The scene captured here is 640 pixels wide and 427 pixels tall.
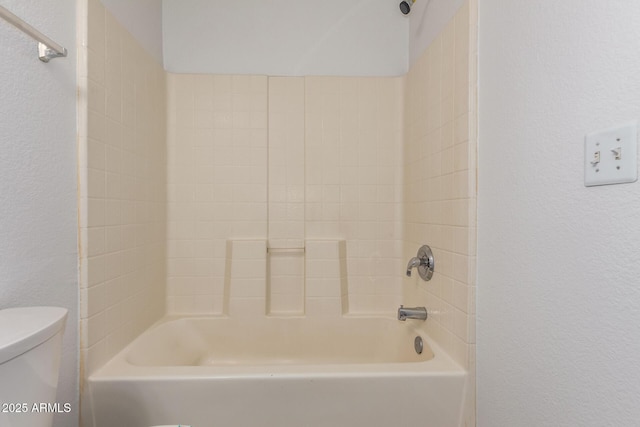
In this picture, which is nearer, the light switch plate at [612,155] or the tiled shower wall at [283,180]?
the light switch plate at [612,155]

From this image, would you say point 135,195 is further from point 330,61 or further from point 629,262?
point 629,262

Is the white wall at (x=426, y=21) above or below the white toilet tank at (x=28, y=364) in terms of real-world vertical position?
above

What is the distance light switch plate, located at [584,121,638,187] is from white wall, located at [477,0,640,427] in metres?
0.02

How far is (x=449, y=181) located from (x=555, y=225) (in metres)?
0.59

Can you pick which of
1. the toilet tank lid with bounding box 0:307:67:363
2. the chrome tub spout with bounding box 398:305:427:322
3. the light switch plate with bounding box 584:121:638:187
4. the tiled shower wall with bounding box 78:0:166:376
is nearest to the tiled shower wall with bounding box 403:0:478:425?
the chrome tub spout with bounding box 398:305:427:322

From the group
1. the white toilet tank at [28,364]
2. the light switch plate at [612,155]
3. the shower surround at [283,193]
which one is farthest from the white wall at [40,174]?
the light switch plate at [612,155]

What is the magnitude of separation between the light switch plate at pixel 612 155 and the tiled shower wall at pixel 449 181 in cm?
51

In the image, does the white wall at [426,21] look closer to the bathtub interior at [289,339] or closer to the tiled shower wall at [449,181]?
the tiled shower wall at [449,181]

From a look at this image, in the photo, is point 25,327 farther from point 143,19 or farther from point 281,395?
point 143,19

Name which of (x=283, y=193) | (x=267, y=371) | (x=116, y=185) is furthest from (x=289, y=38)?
(x=267, y=371)

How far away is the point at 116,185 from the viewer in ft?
4.61

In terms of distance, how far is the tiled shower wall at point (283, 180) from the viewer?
2014 millimetres

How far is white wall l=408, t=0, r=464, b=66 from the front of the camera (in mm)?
1450

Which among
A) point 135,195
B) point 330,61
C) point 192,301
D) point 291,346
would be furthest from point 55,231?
point 330,61
